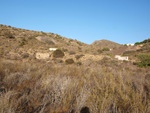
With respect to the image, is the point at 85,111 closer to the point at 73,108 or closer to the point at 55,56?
the point at 73,108

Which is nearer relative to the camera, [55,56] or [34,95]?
[34,95]

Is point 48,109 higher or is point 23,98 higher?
point 23,98

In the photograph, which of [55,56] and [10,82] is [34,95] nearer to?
[10,82]

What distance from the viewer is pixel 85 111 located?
1.79 meters

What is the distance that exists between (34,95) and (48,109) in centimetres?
47

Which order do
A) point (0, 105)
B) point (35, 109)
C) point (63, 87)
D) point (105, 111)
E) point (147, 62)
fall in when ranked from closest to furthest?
point (0, 105), point (105, 111), point (35, 109), point (63, 87), point (147, 62)

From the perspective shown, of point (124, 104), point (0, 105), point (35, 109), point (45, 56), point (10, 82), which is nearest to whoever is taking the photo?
point (0, 105)

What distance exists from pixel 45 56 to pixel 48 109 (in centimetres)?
1727

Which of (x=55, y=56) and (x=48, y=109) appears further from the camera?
(x=55, y=56)

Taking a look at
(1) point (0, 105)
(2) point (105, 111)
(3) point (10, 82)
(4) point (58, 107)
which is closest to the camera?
(1) point (0, 105)

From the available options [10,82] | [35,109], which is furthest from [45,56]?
[35,109]

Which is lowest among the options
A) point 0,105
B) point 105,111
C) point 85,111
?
point 85,111

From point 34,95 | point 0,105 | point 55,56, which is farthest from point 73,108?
point 55,56

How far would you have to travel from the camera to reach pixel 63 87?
2381 millimetres
